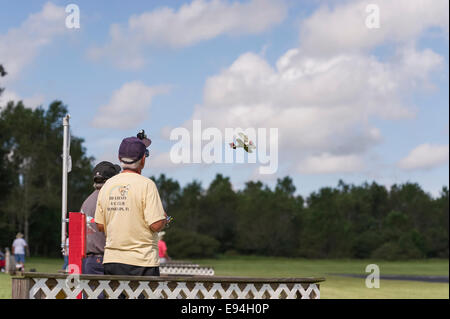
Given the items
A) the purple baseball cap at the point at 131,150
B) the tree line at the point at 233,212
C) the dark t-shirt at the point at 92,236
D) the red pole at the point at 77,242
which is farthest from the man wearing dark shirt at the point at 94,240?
the tree line at the point at 233,212

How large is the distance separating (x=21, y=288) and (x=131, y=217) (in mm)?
1388

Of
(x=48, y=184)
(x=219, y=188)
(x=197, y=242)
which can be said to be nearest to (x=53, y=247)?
(x=48, y=184)

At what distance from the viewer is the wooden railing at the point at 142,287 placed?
6.46 meters

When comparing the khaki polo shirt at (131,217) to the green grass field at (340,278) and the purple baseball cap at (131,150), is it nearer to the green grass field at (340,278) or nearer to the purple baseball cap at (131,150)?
the purple baseball cap at (131,150)

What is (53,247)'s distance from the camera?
86.0 metres

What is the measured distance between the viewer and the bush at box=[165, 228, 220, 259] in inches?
3514

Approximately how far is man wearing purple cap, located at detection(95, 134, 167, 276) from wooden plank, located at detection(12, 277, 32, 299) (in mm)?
825

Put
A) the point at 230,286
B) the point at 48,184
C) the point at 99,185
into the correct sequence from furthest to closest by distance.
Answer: the point at 48,184
the point at 99,185
the point at 230,286

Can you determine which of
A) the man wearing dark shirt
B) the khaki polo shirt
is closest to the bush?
the man wearing dark shirt

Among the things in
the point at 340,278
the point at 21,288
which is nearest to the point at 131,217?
the point at 21,288

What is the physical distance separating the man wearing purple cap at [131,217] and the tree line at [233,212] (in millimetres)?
51809

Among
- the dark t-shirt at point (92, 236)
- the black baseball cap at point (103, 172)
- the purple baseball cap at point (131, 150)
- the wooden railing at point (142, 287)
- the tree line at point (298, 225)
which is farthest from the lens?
the tree line at point (298, 225)
